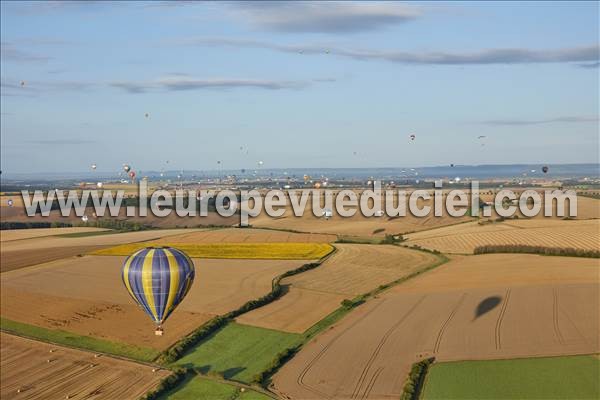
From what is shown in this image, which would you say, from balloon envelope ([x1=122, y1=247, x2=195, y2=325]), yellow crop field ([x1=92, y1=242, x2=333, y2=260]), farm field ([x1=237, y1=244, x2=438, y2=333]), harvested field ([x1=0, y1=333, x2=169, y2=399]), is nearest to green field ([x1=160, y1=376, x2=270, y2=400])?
harvested field ([x1=0, y1=333, x2=169, y2=399])

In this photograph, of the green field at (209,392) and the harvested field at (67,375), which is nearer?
the green field at (209,392)

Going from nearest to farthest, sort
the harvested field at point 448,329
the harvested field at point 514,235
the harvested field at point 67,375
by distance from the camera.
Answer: the harvested field at point 67,375, the harvested field at point 448,329, the harvested field at point 514,235

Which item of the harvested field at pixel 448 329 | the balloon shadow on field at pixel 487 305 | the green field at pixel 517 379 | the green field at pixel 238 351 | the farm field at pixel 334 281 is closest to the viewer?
the green field at pixel 517 379

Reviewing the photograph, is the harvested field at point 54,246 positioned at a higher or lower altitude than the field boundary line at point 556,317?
higher

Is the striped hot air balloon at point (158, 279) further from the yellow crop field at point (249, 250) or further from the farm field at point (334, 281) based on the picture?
the yellow crop field at point (249, 250)

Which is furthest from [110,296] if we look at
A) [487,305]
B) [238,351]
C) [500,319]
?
[500,319]

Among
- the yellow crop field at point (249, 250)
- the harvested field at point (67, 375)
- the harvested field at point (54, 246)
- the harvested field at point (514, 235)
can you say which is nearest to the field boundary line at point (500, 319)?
the harvested field at point (67, 375)
